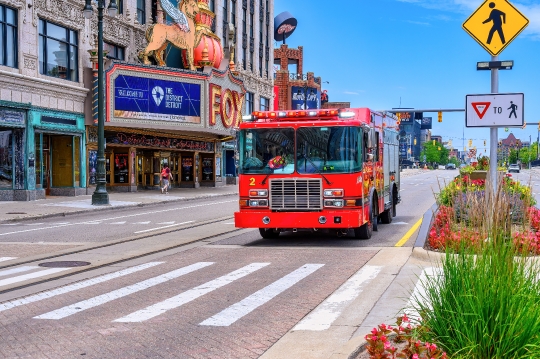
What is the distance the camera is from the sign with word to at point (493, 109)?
10.4 meters

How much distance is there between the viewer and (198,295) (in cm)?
912

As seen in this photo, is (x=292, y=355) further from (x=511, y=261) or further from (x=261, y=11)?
(x=261, y=11)

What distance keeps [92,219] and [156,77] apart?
61.0ft

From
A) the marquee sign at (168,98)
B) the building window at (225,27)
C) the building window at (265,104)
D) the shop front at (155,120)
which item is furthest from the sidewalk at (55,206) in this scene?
the building window at (265,104)

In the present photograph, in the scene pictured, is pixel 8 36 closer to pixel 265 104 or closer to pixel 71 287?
pixel 71 287

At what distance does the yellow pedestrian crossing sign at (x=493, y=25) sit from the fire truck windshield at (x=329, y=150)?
14.6 feet

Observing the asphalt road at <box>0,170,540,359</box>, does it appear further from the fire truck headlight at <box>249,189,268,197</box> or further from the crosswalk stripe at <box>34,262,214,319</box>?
the fire truck headlight at <box>249,189,268,197</box>

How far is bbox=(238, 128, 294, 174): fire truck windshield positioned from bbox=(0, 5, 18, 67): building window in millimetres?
19421

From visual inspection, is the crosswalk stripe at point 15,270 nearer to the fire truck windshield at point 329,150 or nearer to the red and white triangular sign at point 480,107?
the fire truck windshield at point 329,150

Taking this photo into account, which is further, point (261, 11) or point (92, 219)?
point (261, 11)

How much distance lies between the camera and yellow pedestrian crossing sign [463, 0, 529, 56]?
1038 centimetres

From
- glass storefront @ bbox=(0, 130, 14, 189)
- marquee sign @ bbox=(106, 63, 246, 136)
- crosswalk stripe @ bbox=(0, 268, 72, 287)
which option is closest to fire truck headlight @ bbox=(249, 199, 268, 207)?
crosswalk stripe @ bbox=(0, 268, 72, 287)

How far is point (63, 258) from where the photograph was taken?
13047 millimetres

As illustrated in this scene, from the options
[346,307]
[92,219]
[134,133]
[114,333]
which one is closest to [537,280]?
[346,307]
